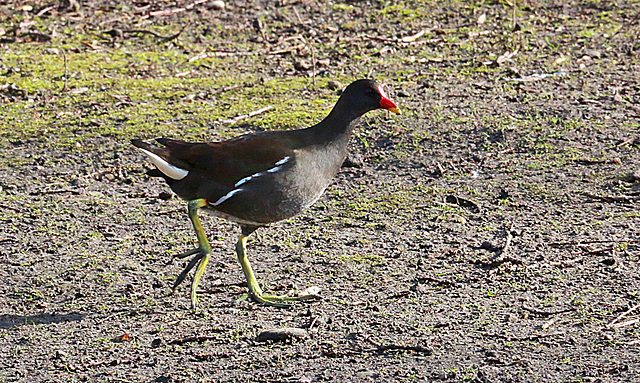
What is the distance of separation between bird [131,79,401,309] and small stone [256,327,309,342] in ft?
1.39

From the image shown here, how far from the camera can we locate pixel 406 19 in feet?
34.6

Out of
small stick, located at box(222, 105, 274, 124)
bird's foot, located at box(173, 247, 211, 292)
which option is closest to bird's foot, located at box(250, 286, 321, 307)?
bird's foot, located at box(173, 247, 211, 292)

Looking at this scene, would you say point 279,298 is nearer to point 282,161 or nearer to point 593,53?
point 282,161

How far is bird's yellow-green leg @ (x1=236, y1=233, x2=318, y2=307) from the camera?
5.12 metres

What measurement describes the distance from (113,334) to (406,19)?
6724 millimetres

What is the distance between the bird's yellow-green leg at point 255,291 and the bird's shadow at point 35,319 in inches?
37.1

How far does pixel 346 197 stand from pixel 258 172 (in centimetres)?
170

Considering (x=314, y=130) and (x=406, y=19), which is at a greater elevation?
(x=314, y=130)

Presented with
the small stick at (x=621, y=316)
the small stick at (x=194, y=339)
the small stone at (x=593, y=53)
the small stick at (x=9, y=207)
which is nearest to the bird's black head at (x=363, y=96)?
the small stick at (x=194, y=339)

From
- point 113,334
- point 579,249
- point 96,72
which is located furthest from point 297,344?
point 96,72

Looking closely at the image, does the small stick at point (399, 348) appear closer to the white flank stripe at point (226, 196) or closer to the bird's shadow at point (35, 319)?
the white flank stripe at point (226, 196)

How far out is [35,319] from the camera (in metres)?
4.98

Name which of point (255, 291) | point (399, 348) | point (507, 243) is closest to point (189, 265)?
point (255, 291)

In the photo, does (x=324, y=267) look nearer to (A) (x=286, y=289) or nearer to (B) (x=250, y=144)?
(A) (x=286, y=289)
